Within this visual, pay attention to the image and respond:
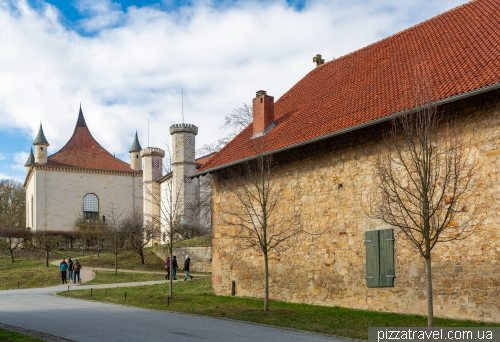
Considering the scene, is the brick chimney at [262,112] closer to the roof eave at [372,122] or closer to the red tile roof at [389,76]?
the red tile roof at [389,76]

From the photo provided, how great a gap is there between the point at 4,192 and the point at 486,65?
6770cm

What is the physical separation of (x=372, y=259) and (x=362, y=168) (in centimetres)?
245

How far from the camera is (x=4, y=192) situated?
67.0 metres

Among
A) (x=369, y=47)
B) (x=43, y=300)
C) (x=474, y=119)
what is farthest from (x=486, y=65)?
(x=43, y=300)

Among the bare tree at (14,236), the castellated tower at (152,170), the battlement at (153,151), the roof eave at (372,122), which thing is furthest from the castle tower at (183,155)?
the roof eave at (372,122)

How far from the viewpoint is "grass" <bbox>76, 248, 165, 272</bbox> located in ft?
112


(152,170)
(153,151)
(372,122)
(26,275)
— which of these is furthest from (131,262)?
(372,122)

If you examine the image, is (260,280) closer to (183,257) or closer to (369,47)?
(369,47)

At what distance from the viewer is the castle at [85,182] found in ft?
186

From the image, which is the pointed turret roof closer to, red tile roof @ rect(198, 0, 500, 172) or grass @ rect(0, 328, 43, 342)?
red tile roof @ rect(198, 0, 500, 172)

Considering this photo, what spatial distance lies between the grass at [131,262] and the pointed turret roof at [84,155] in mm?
27076

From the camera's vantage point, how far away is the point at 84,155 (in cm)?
6500

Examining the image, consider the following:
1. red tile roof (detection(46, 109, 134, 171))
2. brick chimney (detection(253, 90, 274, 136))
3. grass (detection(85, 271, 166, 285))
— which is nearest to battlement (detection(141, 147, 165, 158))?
red tile roof (detection(46, 109, 134, 171))

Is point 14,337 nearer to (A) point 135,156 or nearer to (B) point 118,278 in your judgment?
(B) point 118,278
